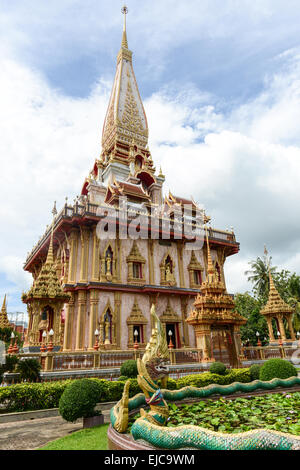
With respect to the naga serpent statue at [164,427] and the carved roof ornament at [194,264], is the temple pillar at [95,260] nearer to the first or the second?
the carved roof ornament at [194,264]

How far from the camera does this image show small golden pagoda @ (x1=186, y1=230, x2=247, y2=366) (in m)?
14.2

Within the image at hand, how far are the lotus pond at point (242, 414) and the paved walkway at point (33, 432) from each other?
2780 millimetres

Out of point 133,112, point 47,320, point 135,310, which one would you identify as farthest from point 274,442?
point 133,112

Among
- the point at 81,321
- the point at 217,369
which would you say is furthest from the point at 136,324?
the point at 217,369

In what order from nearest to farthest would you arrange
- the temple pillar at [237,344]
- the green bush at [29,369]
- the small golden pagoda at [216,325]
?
the green bush at [29,369] < the small golden pagoda at [216,325] < the temple pillar at [237,344]

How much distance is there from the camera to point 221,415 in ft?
18.4

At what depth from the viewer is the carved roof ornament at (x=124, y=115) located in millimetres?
32281

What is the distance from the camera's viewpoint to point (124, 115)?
33.4 meters

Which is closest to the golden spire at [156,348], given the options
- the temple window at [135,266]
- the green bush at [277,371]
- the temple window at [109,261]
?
the green bush at [277,371]

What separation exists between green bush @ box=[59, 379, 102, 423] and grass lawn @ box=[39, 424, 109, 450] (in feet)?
1.30

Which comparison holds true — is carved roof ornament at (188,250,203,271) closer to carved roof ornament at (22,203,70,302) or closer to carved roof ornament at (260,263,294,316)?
carved roof ornament at (260,263,294,316)

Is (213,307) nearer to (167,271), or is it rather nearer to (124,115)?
(167,271)

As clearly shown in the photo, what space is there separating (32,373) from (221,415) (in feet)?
25.4

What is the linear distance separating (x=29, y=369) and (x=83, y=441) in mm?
5629
